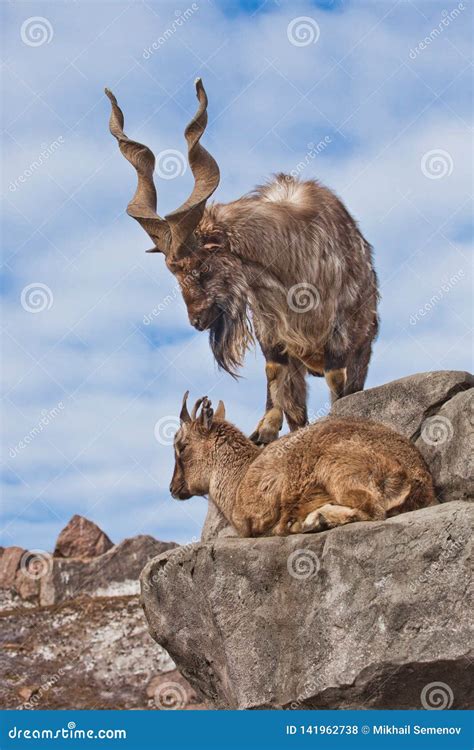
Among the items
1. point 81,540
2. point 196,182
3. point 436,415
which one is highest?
point 196,182

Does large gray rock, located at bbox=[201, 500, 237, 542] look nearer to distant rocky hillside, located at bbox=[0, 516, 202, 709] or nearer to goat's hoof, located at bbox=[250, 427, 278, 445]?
goat's hoof, located at bbox=[250, 427, 278, 445]

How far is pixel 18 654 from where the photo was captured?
18.0 metres

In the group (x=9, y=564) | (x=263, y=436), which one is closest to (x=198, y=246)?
(x=263, y=436)

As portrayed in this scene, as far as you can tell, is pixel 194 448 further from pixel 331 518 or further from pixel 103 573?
pixel 103 573

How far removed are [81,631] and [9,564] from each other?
3.49 meters

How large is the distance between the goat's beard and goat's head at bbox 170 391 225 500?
1.99 metres

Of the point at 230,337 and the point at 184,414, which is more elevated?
the point at 230,337

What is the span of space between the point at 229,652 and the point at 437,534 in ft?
6.60

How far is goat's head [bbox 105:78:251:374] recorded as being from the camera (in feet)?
38.2

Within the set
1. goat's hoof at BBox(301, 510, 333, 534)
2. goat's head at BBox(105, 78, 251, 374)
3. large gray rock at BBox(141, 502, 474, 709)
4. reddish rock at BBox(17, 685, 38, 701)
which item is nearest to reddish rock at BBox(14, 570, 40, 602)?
reddish rock at BBox(17, 685, 38, 701)

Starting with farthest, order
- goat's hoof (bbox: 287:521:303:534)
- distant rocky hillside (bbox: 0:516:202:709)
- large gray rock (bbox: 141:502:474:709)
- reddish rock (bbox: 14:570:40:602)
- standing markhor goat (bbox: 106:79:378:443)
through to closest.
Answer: reddish rock (bbox: 14:570:40:602), distant rocky hillside (bbox: 0:516:202:709), standing markhor goat (bbox: 106:79:378:443), goat's hoof (bbox: 287:521:303:534), large gray rock (bbox: 141:502:474:709)

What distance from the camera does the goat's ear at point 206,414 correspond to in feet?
33.0

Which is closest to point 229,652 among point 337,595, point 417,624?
point 337,595

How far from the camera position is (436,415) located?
990 centimetres
